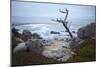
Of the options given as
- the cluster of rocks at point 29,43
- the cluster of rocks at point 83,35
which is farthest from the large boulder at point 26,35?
the cluster of rocks at point 83,35

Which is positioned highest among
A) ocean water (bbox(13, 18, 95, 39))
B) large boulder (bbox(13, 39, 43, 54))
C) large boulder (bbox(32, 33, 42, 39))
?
ocean water (bbox(13, 18, 95, 39))

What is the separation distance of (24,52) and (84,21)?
926 mm

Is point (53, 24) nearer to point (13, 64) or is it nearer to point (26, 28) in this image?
point (26, 28)

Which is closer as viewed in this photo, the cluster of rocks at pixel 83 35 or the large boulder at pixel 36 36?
the large boulder at pixel 36 36

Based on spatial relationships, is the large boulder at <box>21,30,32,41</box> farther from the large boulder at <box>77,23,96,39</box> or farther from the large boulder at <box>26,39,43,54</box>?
the large boulder at <box>77,23,96,39</box>

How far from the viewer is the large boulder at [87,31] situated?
2.56 metres

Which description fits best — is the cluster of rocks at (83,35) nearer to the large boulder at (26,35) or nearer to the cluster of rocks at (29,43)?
the cluster of rocks at (29,43)

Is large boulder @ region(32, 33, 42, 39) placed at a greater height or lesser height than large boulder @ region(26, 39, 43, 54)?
greater

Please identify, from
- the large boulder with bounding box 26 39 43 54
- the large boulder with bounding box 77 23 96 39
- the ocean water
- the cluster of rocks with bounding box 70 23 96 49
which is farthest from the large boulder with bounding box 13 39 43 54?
the large boulder with bounding box 77 23 96 39

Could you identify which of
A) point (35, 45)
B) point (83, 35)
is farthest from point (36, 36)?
point (83, 35)

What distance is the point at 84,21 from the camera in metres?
2.58

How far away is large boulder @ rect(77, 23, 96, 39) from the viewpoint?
2559mm

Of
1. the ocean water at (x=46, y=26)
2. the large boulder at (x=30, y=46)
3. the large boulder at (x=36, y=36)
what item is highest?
the ocean water at (x=46, y=26)
